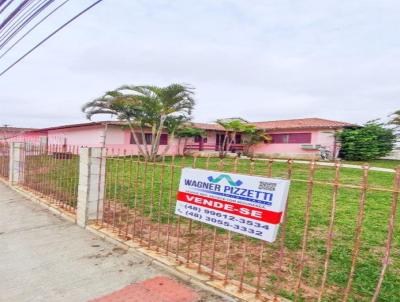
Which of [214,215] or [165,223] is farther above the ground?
[214,215]

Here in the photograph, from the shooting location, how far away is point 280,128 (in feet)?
86.9

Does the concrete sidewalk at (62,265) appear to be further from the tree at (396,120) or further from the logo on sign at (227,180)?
the tree at (396,120)

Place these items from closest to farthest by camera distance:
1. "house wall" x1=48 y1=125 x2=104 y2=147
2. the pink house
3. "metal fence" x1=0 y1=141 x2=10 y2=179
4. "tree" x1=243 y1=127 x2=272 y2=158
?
"metal fence" x1=0 y1=141 x2=10 y2=179 → the pink house → "house wall" x1=48 y1=125 x2=104 y2=147 → "tree" x1=243 y1=127 x2=272 y2=158

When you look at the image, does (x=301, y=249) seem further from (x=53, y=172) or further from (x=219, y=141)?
(x=219, y=141)

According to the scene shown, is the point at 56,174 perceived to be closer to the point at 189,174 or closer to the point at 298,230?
the point at 189,174

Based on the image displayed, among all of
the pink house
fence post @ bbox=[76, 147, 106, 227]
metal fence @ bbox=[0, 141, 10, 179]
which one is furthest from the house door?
fence post @ bbox=[76, 147, 106, 227]

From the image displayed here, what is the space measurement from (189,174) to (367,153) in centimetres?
2105

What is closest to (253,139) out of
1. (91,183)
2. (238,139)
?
(238,139)

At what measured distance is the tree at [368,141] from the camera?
70.7 feet

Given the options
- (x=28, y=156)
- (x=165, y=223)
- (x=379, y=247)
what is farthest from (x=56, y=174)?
(x=379, y=247)

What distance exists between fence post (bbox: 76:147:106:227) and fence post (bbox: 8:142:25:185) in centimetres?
→ 531

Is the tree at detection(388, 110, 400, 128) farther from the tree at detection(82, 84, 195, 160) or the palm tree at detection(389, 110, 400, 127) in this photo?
the tree at detection(82, 84, 195, 160)

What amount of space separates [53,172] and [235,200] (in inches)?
240

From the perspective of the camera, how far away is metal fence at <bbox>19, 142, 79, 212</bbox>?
24.4ft
